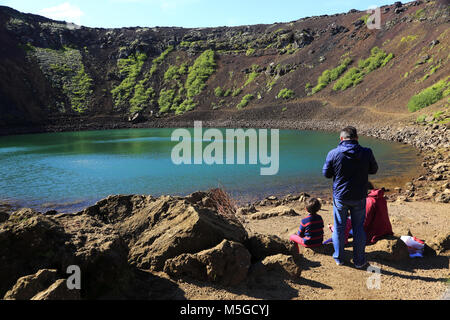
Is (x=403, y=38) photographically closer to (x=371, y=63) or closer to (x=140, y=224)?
(x=371, y=63)

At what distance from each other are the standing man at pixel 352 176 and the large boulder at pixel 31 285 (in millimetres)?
3786

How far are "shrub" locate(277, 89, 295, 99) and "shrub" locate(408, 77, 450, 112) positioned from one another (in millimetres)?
23227

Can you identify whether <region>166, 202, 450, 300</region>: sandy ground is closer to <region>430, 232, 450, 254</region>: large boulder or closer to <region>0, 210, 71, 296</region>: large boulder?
<region>430, 232, 450, 254</region>: large boulder

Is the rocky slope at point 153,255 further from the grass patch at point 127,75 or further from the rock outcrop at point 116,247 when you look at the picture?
the grass patch at point 127,75

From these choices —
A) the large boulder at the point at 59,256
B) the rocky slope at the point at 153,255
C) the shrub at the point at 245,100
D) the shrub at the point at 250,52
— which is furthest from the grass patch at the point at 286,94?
the large boulder at the point at 59,256

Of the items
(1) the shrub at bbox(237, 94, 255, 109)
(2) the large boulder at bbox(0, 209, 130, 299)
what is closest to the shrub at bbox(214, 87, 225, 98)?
(1) the shrub at bbox(237, 94, 255, 109)

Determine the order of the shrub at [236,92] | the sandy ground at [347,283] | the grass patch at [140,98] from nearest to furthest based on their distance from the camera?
the sandy ground at [347,283] < the shrub at [236,92] < the grass patch at [140,98]

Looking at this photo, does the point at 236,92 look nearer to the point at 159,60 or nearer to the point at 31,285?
the point at 159,60

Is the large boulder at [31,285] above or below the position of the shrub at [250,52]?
below

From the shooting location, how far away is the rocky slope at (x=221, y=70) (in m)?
45.8

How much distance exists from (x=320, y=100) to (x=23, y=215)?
52.0m

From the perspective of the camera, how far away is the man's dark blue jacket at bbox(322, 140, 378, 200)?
4.59 metres

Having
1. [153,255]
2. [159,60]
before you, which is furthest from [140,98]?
[153,255]
